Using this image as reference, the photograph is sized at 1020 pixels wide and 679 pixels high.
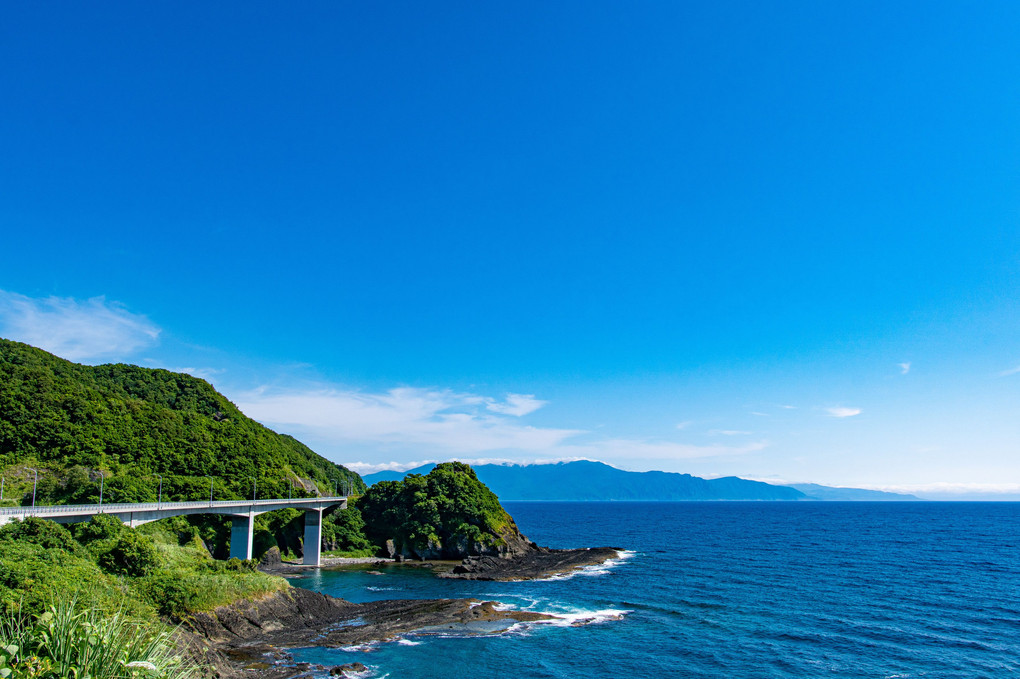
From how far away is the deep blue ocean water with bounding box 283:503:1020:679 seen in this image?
47.4 m

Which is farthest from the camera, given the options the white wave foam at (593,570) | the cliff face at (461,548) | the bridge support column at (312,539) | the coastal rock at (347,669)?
the cliff face at (461,548)

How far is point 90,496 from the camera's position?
80.1 m

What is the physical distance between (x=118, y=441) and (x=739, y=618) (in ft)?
346

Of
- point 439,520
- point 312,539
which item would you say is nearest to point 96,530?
point 312,539

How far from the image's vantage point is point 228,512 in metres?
88.8

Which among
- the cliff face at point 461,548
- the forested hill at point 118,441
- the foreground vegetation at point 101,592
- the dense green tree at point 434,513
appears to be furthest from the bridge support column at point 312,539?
the foreground vegetation at point 101,592

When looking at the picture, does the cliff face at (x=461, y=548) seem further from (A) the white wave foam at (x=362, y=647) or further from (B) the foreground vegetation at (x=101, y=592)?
(A) the white wave foam at (x=362, y=647)

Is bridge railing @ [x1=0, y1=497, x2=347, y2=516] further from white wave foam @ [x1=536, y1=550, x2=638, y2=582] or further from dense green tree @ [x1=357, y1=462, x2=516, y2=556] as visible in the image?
white wave foam @ [x1=536, y1=550, x2=638, y2=582]

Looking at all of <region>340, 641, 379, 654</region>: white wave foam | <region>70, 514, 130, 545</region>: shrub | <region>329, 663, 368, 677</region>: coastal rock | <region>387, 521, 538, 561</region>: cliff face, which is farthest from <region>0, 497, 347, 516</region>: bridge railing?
<region>329, 663, 368, 677</region>: coastal rock

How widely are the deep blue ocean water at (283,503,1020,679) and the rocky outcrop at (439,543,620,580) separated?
4190 millimetres

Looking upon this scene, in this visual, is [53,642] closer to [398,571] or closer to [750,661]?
[750,661]

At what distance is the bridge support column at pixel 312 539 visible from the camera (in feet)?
335

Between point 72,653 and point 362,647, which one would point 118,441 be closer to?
point 362,647

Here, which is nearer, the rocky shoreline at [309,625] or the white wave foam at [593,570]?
the rocky shoreline at [309,625]
